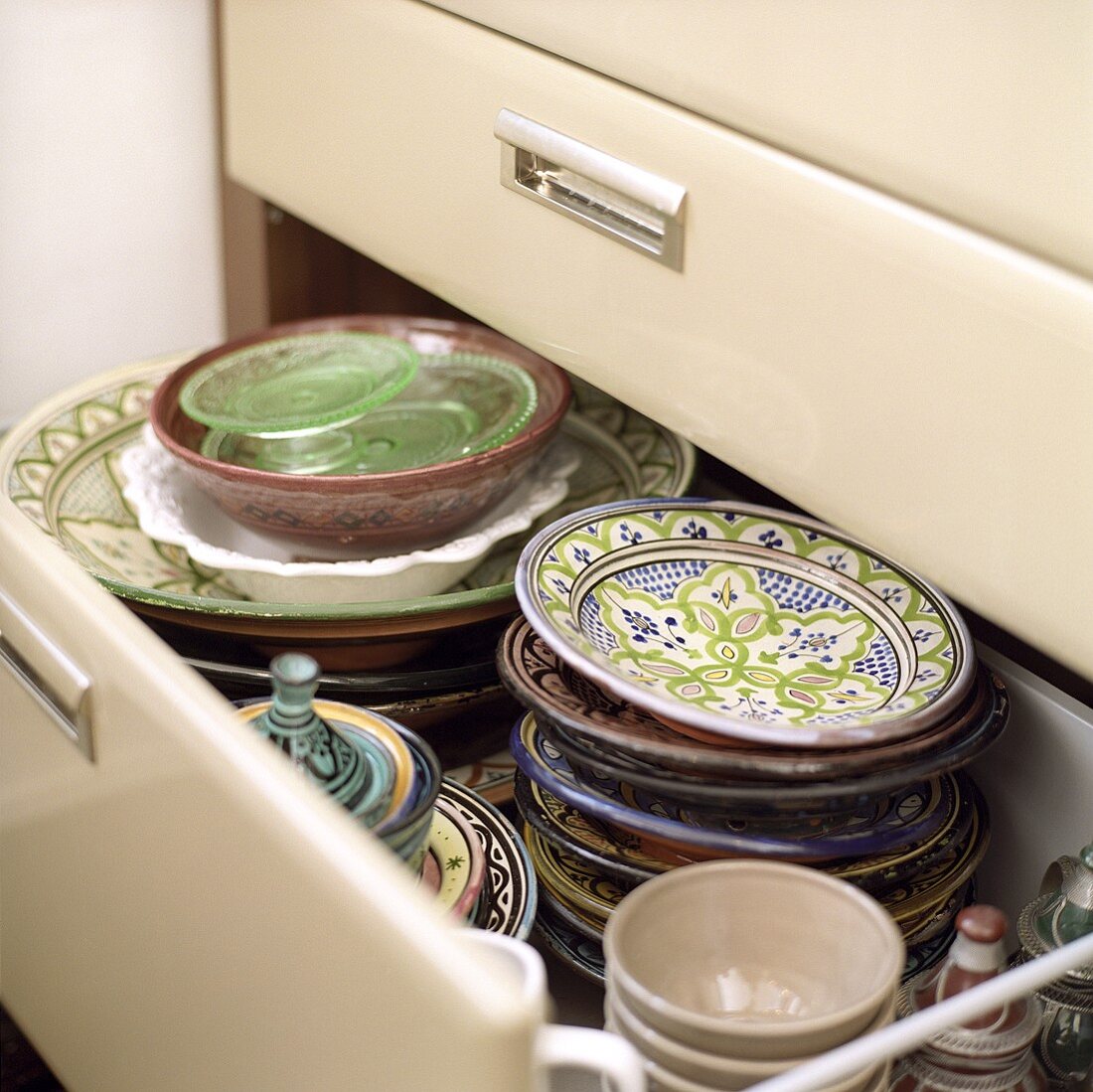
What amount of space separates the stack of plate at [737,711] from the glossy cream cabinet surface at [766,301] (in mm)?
83

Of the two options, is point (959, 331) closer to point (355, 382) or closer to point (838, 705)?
point (838, 705)

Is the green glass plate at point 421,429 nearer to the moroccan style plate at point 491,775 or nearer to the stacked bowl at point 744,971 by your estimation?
the moroccan style plate at point 491,775

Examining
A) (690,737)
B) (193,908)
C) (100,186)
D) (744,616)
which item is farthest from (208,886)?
(100,186)

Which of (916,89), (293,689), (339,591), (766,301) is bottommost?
(339,591)

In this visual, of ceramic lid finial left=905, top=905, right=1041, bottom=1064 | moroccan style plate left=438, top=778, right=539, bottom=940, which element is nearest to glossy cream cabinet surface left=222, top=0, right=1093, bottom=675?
ceramic lid finial left=905, top=905, right=1041, bottom=1064

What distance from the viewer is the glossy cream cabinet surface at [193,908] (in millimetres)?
428

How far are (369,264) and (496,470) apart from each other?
0.40 meters

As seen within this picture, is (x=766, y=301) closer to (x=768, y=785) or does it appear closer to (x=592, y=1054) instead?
(x=768, y=785)

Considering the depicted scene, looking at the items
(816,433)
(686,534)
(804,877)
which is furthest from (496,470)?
(804,877)

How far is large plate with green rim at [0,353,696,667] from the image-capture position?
2.57 feet

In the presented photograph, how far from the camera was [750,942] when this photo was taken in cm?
60

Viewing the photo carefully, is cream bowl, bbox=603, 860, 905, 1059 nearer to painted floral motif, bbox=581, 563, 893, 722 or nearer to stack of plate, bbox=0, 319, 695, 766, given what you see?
painted floral motif, bbox=581, 563, 893, 722

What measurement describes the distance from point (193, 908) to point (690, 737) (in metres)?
0.24

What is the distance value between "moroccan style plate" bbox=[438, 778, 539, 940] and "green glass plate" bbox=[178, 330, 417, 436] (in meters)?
0.26
